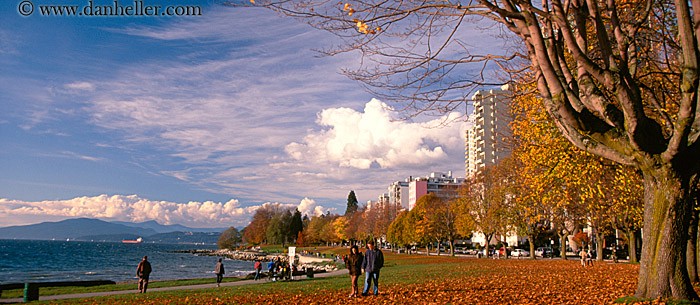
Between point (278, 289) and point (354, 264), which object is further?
point (278, 289)

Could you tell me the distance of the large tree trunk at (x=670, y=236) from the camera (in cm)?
1001

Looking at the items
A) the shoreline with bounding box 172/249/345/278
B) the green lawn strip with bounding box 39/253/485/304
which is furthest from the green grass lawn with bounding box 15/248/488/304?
the shoreline with bounding box 172/249/345/278

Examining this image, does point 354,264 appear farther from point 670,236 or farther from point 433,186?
point 433,186

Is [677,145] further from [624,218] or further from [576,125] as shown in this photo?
[624,218]

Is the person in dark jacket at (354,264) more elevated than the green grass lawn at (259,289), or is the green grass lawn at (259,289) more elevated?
the person in dark jacket at (354,264)

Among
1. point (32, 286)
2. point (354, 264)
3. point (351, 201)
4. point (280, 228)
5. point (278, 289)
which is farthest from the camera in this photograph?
point (351, 201)

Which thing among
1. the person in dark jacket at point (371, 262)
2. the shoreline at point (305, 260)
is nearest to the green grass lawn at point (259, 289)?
the person in dark jacket at point (371, 262)

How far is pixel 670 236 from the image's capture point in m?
10.1

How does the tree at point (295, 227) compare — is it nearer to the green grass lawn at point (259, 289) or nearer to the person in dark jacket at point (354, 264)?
the green grass lawn at point (259, 289)

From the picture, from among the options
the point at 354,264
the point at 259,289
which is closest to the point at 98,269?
the point at 259,289

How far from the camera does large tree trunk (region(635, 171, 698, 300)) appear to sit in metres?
10.0

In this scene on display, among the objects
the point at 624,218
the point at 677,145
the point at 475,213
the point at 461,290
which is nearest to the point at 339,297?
the point at 461,290

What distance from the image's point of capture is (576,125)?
10.3 meters

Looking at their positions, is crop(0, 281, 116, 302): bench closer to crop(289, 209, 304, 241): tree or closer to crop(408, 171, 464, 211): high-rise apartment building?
crop(289, 209, 304, 241): tree
